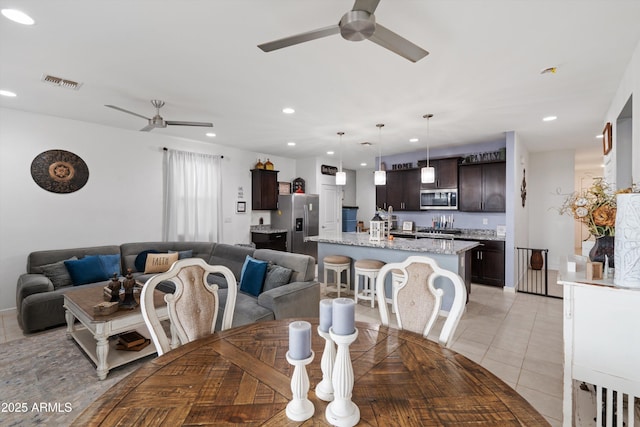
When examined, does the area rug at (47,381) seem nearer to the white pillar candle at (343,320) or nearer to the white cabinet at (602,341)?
the white pillar candle at (343,320)

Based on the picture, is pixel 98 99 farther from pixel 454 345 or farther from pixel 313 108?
pixel 454 345

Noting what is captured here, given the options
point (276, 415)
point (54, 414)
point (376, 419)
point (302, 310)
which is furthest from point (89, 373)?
point (376, 419)

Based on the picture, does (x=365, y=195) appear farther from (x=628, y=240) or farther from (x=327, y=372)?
(x=327, y=372)

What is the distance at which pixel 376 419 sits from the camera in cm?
92

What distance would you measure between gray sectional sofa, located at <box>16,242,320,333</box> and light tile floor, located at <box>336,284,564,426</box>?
1071 mm

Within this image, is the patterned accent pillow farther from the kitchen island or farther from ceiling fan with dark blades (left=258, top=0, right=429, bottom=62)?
ceiling fan with dark blades (left=258, top=0, right=429, bottom=62)

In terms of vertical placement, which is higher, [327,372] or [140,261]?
[327,372]

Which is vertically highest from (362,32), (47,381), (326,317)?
(362,32)

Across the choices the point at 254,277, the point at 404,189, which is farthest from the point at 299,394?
the point at 404,189

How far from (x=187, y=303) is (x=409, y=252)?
10.2 feet

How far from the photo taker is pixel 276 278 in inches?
132

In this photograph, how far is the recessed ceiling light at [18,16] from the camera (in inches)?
75.8

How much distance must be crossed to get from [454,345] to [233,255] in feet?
10.1

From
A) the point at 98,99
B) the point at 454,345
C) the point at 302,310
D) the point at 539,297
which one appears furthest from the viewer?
the point at 539,297
